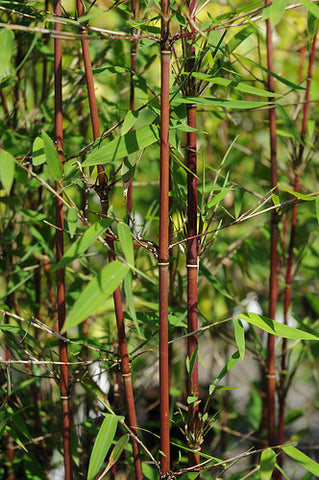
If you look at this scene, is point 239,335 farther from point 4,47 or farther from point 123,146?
point 4,47

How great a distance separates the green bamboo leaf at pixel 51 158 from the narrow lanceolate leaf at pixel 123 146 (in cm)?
3

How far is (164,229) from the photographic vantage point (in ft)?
1.83

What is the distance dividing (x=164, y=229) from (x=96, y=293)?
112 mm

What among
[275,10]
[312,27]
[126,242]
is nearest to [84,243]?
[126,242]

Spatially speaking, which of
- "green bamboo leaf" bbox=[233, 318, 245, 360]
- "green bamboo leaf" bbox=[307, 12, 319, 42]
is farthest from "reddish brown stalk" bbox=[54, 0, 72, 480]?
"green bamboo leaf" bbox=[307, 12, 319, 42]

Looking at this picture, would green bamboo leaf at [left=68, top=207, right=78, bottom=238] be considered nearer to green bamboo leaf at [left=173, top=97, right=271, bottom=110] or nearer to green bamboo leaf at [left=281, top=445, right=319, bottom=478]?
green bamboo leaf at [left=173, top=97, right=271, bottom=110]

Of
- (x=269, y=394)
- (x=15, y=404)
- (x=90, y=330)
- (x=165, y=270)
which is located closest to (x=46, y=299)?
(x=90, y=330)

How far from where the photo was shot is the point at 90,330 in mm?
1199

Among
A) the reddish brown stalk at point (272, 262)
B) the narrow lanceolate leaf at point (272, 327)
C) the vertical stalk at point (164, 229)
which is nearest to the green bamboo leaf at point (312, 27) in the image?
the reddish brown stalk at point (272, 262)

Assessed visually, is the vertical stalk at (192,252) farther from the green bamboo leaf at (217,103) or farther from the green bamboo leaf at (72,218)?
the green bamboo leaf at (72,218)

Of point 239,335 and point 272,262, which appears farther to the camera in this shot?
point 272,262

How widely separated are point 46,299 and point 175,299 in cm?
29

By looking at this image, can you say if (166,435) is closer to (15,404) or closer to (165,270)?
(165,270)

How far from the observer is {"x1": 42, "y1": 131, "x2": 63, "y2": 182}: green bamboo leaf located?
1.76ft
